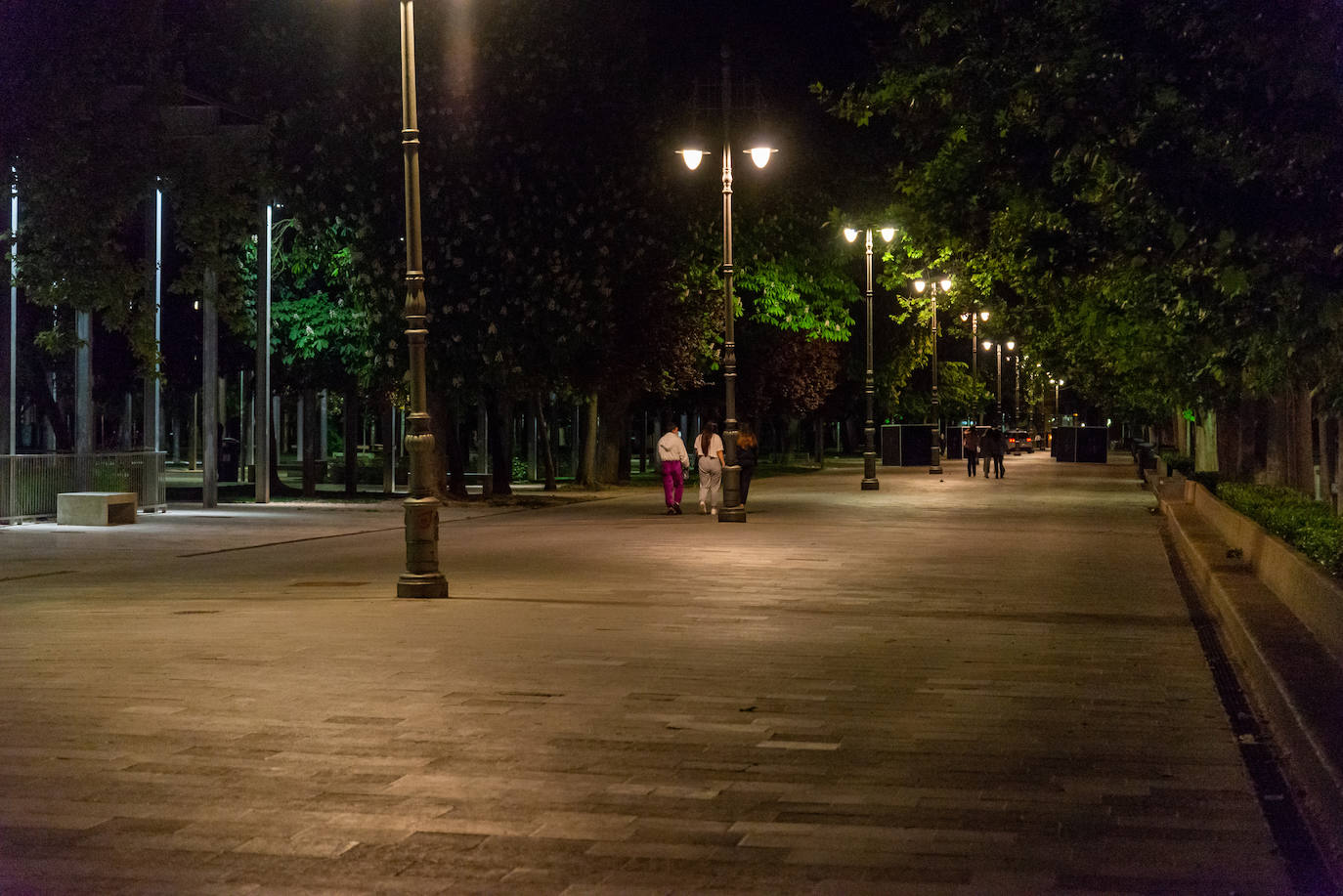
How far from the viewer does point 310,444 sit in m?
41.2

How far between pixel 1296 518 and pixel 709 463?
50.2 feet

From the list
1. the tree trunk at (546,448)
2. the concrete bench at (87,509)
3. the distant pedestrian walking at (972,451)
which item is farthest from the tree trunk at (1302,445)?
the distant pedestrian walking at (972,451)

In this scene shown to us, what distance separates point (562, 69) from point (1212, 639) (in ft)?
74.8

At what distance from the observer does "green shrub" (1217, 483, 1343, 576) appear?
14102mm

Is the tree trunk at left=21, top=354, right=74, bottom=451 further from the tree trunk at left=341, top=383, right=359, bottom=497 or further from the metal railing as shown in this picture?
the metal railing

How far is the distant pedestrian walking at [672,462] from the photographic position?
32000 mm

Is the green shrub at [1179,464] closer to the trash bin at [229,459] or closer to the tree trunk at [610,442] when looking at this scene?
the tree trunk at [610,442]

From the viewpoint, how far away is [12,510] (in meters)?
28.5

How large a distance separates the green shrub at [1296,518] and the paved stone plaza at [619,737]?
4.29ft

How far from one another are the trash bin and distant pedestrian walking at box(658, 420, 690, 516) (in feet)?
69.8

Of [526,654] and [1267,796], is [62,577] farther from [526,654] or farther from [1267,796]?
[1267,796]

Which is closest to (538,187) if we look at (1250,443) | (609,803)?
(1250,443)

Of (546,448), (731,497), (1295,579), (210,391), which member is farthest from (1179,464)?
(1295,579)

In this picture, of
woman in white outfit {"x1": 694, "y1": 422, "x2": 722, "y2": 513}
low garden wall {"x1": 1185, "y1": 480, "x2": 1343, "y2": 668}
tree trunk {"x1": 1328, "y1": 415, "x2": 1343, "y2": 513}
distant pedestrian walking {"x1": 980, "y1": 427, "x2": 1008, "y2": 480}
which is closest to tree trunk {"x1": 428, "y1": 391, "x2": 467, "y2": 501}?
woman in white outfit {"x1": 694, "y1": 422, "x2": 722, "y2": 513}
